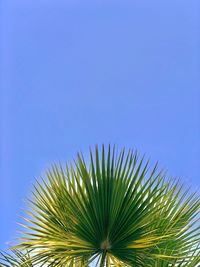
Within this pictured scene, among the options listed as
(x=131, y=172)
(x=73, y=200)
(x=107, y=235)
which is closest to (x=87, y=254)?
(x=107, y=235)

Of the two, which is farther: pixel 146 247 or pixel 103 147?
pixel 103 147

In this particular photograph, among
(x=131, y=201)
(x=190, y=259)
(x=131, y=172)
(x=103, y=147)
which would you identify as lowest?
(x=190, y=259)

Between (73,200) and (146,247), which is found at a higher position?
(73,200)

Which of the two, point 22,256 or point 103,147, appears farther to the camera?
point 22,256

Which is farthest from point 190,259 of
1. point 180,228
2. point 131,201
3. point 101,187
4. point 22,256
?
point 22,256

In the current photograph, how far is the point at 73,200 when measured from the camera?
3.58 m

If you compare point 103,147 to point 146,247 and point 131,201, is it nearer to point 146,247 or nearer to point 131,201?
point 131,201

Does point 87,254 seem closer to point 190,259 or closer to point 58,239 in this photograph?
point 58,239

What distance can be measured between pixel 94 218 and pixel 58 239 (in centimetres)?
43

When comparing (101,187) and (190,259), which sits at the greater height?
(101,187)

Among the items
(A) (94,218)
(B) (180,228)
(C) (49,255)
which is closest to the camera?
(A) (94,218)

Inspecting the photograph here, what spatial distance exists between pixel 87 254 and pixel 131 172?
2.85 feet

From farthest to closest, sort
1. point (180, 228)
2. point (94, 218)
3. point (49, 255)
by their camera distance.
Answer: point (180, 228) < point (49, 255) < point (94, 218)

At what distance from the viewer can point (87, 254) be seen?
3445 millimetres
